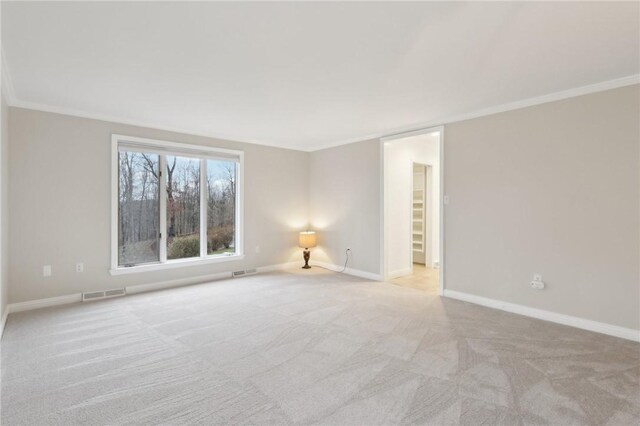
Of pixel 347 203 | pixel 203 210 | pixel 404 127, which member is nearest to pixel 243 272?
pixel 203 210

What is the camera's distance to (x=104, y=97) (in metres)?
3.50

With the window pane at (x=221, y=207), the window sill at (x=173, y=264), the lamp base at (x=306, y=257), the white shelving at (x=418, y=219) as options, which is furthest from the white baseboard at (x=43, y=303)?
the white shelving at (x=418, y=219)

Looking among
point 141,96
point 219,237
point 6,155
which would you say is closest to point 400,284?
point 219,237

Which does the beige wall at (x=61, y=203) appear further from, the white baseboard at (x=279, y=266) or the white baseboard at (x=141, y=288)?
the white baseboard at (x=279, y=266)

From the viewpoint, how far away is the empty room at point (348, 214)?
2021 millimetres

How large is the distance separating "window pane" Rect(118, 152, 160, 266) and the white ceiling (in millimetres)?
810

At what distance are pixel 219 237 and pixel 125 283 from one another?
1.51 metres

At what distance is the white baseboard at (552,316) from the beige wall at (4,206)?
505 cm

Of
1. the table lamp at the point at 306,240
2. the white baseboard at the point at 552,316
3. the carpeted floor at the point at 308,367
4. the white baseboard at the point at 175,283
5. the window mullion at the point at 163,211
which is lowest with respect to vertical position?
the carpeted floor at the point at 308,367

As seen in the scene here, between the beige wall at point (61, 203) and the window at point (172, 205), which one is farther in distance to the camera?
the window at point (172, 205)

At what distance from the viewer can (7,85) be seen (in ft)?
10.3

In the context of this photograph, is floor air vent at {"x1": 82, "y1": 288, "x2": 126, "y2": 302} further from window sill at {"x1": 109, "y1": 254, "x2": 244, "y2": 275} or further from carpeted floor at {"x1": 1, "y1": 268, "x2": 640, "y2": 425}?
carpeted floor at {"x1": 1, "y1": 268, "x2": 640, "y2": 425}

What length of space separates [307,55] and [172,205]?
3.39 metres

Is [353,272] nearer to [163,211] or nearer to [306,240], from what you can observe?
[306,240]
